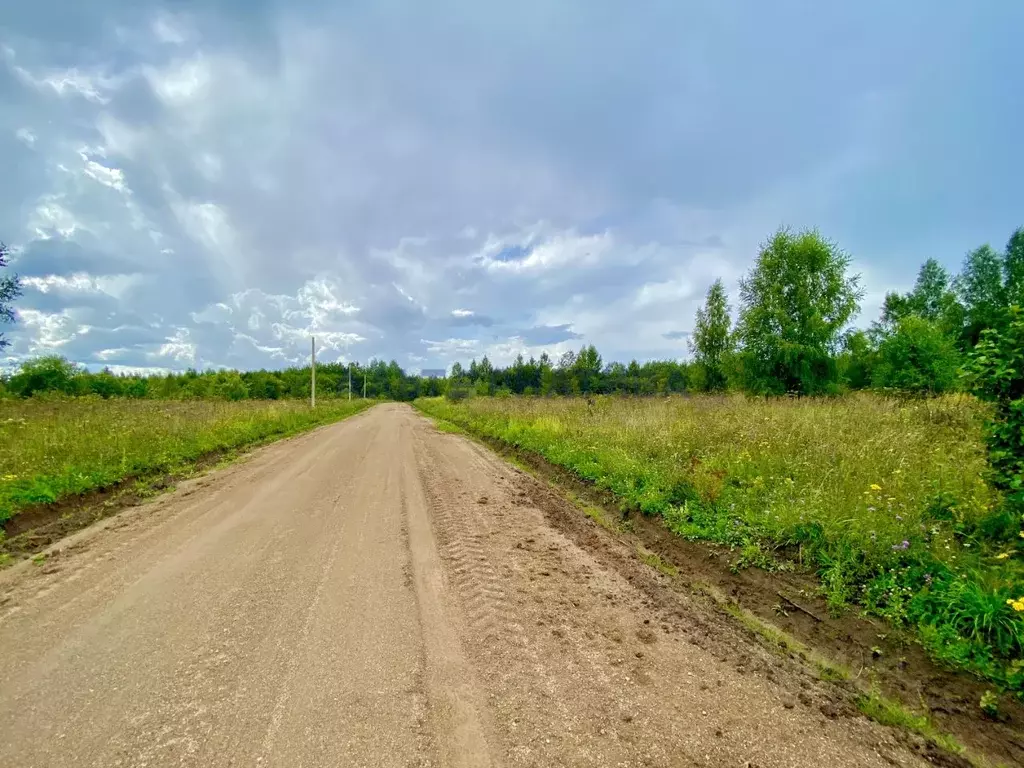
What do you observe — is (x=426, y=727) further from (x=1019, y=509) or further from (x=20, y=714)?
(x=1019, y=509)

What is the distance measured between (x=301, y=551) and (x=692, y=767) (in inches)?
182

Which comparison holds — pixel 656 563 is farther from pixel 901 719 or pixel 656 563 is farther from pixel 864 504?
pixel 901 719

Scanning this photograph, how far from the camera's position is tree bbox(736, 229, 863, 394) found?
24.4 meters

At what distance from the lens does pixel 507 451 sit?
573 inches

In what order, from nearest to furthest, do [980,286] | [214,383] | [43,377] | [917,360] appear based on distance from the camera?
[917,360]
[43,377]
[980,286]
[214,383]

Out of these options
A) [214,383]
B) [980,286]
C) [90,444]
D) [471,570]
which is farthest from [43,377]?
[980,286]

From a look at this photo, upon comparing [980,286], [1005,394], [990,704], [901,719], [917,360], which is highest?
[980,286]

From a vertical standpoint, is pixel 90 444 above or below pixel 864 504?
above

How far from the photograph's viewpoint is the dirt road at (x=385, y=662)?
2426mm

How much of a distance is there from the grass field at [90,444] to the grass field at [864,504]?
9336mm

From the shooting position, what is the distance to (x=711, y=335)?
40.8 m

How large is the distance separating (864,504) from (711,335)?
129 feet

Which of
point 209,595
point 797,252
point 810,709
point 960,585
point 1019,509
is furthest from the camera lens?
point 797,252

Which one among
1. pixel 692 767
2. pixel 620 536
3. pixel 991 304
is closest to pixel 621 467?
pixel 620 536
